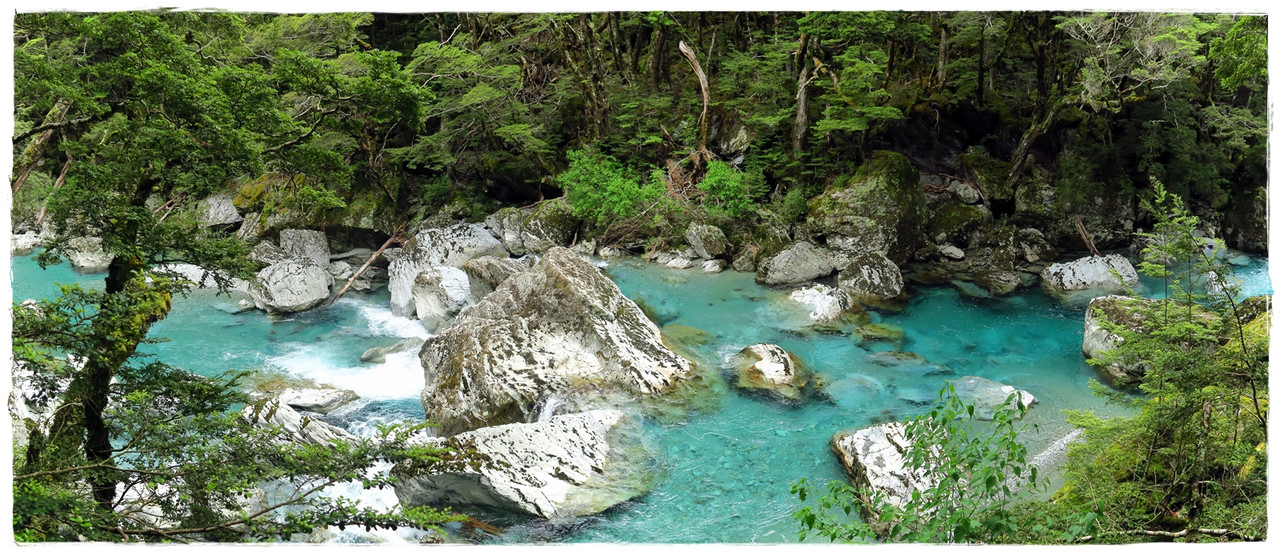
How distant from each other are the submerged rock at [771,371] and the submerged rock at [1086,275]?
14.1 feet


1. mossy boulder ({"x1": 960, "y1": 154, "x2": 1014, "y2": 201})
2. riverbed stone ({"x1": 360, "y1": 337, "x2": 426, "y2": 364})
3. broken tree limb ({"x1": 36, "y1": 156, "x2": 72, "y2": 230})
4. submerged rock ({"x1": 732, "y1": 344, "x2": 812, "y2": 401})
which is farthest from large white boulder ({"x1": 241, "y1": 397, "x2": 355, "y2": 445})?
mossy boulder ({"x1": 960, "y1": 154, "x2": 1014, "y2": 201})

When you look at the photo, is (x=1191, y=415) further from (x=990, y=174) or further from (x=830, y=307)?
(x=990, y=174)

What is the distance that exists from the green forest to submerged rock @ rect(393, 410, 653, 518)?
24 centimetres

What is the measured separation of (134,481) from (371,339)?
209 inches

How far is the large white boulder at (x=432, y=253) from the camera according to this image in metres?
9.59

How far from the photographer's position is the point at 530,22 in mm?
13477

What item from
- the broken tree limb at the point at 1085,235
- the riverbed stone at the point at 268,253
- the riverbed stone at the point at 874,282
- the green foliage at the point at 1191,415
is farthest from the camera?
the riverbed stone at the point at 268,253

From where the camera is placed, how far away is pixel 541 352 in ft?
21.9

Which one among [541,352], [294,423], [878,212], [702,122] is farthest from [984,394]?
[702,122]

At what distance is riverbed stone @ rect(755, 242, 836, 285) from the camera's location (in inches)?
388

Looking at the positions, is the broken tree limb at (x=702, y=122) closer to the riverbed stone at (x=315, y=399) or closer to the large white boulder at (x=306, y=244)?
the large white boulder at (x=306, y=244)

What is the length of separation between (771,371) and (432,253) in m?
5.78

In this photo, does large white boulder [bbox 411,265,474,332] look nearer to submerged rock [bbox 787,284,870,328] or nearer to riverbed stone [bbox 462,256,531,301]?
riverbed stone [bbox 462,256,531,301]

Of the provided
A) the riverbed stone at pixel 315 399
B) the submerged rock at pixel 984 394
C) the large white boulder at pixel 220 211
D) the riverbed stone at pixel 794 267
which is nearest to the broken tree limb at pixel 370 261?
the large white boulder at pixel 220 211
